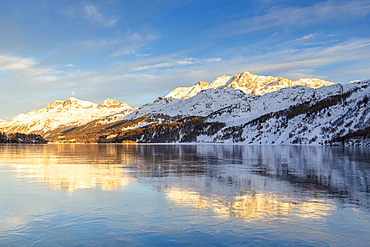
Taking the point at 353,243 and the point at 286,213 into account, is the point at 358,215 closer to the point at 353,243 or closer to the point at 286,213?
the point at 286,213

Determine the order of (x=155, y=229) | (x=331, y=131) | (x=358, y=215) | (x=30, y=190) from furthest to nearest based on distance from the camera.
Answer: (x=331, y=131) → (x=30, y=190) → (x=358, y=215) → (x=155, y=229)

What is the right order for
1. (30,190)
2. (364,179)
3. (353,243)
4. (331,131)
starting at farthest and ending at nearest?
(331,131)
(364,179)
(30,190)
(353,243)

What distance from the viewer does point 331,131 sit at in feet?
571

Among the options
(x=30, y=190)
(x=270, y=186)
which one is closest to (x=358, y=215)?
(x=270, y=186)

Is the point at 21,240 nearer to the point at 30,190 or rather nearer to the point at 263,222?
the point at 263,222

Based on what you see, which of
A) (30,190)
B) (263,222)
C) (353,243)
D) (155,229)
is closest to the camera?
(353,243)

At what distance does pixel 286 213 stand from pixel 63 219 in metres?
10.0

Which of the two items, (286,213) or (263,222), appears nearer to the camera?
(263,222)

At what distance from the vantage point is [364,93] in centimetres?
19575

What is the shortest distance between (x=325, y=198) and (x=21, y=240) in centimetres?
1573

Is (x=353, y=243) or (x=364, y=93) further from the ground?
(x=364, y=93)

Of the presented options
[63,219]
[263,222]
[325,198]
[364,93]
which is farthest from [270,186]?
[364,93]

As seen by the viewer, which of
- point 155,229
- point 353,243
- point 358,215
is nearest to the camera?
point 353,243

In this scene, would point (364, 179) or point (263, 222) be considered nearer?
point (263, 222)
